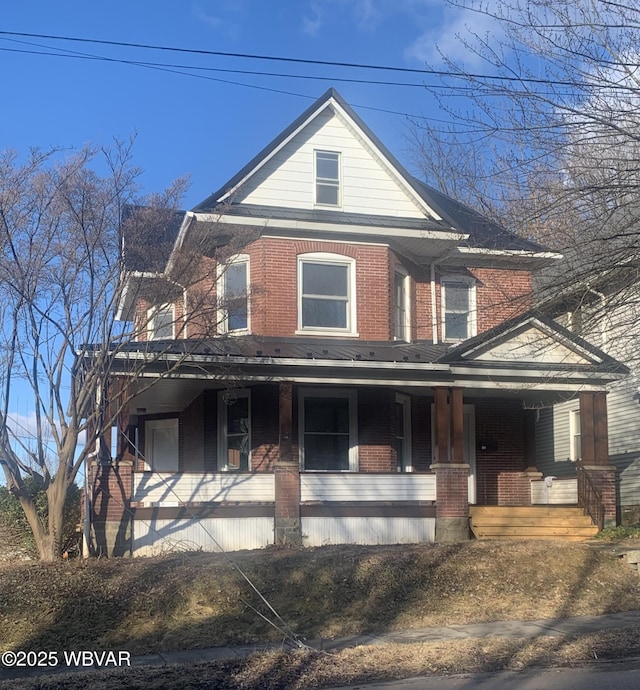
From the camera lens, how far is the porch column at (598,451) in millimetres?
16719

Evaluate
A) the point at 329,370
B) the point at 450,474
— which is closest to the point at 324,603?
the point at 450,474

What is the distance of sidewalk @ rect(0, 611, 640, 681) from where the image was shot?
30.5 feet

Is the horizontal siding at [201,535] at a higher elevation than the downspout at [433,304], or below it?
below

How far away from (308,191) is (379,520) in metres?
7.40

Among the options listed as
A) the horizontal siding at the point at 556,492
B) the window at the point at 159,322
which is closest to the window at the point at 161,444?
the window at the point at 159,322

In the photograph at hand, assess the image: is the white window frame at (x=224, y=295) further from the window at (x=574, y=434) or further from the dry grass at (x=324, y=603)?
the window at (x=574, y=434)

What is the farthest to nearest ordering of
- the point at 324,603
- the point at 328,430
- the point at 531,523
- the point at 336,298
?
the point at 336,298, the point at 328,430, the point at 531,523, the point at 324,603

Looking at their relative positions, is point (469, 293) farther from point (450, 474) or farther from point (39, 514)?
point (39, 514)

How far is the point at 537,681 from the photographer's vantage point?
7.99 m

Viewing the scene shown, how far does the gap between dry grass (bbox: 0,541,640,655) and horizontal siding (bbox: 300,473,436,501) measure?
2244 mm

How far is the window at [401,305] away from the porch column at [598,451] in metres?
4.20

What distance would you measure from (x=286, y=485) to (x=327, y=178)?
24.0 ft

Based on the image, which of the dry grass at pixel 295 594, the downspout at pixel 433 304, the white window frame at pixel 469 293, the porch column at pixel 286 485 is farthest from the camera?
the white window frame at pixel 469 293

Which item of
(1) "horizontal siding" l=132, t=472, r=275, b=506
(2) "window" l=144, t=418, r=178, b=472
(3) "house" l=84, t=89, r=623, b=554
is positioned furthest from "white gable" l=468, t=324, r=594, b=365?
(2) "window" l=144, t=418, r=178, b=472
